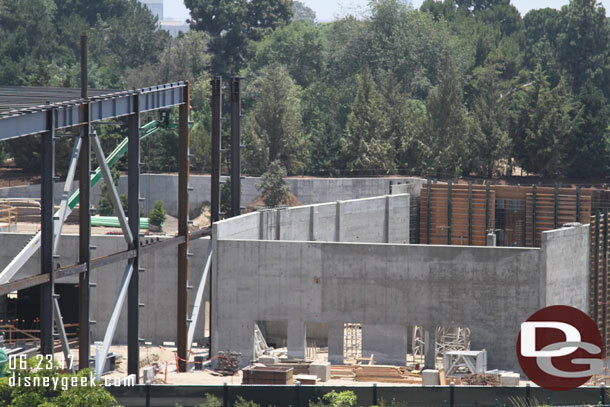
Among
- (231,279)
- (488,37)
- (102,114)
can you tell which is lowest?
(231,279)

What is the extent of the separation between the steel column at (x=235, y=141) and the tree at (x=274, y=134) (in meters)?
34.0

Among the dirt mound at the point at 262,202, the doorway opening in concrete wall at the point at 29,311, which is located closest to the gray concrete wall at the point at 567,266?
the doorway opening in concrete wall at the point at 29,311

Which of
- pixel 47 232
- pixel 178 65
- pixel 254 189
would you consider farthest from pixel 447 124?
pixel 47 232

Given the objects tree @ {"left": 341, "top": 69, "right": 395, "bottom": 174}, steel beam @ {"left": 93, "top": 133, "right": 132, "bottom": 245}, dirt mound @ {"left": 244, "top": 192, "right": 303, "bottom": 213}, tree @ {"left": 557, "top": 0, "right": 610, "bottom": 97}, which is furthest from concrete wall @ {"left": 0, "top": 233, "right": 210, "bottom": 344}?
tree @ {"left": 557, "top": 0, "right": 610, "bottom": 97}

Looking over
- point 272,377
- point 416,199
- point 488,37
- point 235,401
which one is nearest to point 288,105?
point 416,199

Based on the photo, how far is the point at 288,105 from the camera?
79.4 meters

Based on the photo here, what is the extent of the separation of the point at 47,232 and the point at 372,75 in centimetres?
7527

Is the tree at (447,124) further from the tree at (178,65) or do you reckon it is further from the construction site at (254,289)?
the tree at (178,65)

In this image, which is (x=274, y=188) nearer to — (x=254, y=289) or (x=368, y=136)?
(x=368, y=136)

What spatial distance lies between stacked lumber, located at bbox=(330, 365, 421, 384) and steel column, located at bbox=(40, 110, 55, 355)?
462 inches

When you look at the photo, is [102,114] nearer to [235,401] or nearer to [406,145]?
[235,401]

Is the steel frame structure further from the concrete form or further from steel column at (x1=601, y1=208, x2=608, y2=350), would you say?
steel column at (x1=601, y1=208, x2=608, y2=350)

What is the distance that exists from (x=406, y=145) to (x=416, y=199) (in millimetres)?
21935

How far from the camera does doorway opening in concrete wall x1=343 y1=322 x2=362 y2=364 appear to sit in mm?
39253
